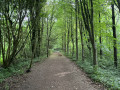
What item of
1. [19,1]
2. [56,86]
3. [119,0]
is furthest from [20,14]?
[119,0]

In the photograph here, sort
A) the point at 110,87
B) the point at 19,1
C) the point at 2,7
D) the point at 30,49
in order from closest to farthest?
1. the point at 110,87
2. the point at 2,7
3. the point at 19,1
4. the point at 30,49

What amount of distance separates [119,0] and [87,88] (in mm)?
5390

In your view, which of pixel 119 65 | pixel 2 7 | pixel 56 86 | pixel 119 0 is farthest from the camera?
pixel 119 65

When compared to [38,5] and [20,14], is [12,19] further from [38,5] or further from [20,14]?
[38,5]

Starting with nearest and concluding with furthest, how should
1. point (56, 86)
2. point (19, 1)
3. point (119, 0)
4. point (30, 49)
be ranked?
point (56, 86) → point (119, 0) → point (19, 1) → point (30, 49)

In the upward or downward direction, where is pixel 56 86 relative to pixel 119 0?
downward

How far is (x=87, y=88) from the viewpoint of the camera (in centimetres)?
417

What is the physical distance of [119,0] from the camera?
16.3 feet

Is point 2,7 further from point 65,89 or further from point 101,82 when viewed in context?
point 101,82

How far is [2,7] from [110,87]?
28.1 ft

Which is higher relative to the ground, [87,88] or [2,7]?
[2,7]

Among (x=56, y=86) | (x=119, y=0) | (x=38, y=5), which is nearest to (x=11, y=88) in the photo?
(x=56, y=86)

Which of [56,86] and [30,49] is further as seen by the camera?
[30,49]

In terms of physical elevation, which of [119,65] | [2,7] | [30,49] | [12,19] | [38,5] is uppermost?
[38,5]
